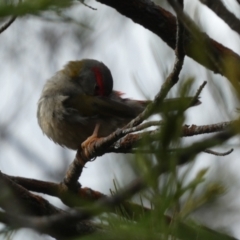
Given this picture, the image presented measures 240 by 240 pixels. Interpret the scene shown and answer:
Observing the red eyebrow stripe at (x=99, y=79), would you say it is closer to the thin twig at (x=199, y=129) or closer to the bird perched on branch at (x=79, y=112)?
the bird perched on branch at (x=79, y=112)

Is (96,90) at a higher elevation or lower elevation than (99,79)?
lower

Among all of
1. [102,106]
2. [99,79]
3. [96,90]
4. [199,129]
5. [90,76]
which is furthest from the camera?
[90,76]

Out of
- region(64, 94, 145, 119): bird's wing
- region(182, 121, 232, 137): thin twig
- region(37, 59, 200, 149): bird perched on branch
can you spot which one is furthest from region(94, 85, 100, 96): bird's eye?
region(182, 121, 232, 137): thin twig

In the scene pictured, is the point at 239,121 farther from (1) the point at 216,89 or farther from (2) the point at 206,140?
(1) the point at 216,89

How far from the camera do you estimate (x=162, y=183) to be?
1345 millimetres

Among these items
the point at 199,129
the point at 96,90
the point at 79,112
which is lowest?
the point at 199,129

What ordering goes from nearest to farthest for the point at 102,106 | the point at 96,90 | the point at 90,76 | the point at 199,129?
the point at 199,129 → the point at 102,106 → the point at 96,90 → the point at 90,76

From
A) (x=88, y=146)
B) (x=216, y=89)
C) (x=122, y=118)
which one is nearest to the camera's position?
(x=216, y=89)

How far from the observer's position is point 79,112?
5.02 m

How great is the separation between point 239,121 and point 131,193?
0.32 metres

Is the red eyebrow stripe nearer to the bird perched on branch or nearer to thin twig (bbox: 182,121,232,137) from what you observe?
the bird perched on branch

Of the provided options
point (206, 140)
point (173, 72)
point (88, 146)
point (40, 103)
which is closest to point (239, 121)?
point (206, 140)

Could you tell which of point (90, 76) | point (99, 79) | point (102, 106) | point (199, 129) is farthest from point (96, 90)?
point (199, 129)

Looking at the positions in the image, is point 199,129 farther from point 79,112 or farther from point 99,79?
point 99,79
